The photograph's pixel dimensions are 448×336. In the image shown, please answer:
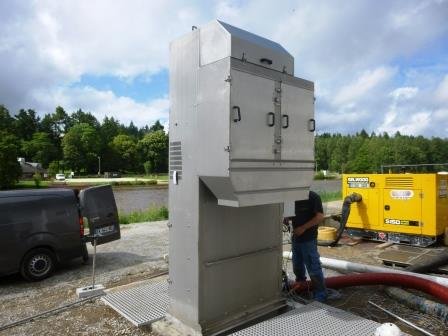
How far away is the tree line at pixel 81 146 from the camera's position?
99750mm

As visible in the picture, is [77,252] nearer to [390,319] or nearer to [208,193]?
[208,193]

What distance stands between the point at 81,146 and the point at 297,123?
105 meters

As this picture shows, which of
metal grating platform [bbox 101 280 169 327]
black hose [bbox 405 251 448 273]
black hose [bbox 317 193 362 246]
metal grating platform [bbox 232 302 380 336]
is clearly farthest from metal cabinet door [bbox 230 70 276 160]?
black hose [bbox 317 193 362 246]

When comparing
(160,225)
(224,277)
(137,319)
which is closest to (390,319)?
(224,277)

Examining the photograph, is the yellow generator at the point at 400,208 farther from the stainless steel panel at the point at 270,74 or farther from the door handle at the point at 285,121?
the door handle at the point at 285,121

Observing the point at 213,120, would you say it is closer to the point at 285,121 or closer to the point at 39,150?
the point at 285,121

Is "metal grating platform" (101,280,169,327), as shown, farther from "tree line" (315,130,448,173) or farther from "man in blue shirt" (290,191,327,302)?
"tree line" (315,130,448,173)

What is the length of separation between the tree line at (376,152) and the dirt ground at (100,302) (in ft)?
267

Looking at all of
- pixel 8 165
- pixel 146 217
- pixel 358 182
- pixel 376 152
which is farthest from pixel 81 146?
pixel 358 182

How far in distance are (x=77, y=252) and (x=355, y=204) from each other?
7.07m

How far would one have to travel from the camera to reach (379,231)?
10008 mm

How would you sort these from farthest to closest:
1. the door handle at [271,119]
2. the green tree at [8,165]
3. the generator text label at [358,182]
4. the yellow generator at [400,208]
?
1. the green tree at [8,165]
2. the generator text label at [358,182]
3. the yellow generator at [400,208]
4. the door handle at [271,119]

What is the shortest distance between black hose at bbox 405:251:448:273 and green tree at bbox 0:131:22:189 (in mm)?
56612

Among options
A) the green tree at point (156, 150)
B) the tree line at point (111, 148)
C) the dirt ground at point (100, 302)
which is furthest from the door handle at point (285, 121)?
the green tree at point (156, 150)
